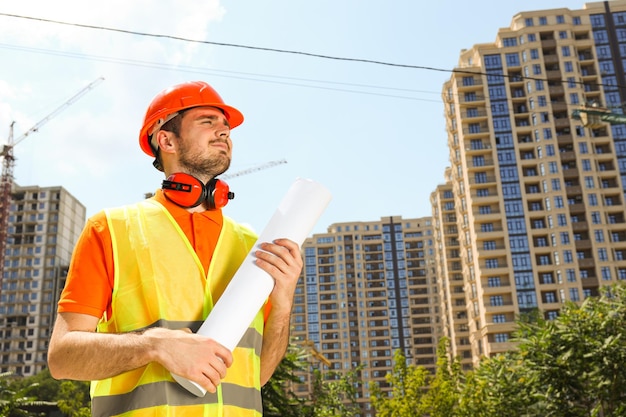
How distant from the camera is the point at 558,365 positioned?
1684 cm

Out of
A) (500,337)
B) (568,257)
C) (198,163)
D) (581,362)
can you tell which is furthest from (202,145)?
(568,257)

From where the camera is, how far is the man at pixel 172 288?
171cm

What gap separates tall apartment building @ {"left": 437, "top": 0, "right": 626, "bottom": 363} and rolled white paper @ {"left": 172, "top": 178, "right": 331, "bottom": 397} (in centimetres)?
7281

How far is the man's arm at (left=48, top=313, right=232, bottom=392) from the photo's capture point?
167 centimetres

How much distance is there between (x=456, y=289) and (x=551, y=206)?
83.8 feet

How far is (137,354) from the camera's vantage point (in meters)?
1.70

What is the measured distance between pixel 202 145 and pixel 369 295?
137458 mm

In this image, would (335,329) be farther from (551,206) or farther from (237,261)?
(237,261)

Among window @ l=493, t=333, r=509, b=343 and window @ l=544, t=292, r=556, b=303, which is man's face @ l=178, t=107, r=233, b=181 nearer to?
window @ l=493, t=333, r=509, b=343

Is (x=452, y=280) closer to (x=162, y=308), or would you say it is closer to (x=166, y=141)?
(x=166, y=141)

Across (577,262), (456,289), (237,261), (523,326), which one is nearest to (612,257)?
(577,262)

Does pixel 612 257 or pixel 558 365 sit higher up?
pixel 612 257

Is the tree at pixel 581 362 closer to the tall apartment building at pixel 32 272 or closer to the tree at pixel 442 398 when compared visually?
the tree at pixel 442 398

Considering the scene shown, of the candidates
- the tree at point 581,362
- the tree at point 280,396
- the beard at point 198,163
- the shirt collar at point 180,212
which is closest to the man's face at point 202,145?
the beard at point 198,163
